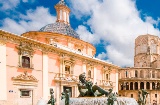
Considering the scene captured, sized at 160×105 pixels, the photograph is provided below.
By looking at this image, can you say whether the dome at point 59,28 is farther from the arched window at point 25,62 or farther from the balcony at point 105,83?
the arched window at point 25,62

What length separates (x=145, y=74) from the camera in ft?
160

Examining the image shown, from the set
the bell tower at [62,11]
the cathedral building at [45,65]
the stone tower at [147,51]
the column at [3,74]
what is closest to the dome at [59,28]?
the cathedral building at [45,65]

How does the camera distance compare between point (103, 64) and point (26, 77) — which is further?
point (103, 64)

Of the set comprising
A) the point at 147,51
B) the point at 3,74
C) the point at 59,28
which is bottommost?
the point at 3,74

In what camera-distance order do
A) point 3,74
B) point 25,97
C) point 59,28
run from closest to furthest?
1. point 3,74
2. point 25,97
3. point 59,28

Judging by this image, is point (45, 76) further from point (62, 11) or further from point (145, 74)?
point (145, 74)

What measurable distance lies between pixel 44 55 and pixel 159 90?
108 ft

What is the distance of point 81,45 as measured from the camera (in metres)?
29.2

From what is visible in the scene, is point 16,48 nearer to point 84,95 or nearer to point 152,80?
point 84,95

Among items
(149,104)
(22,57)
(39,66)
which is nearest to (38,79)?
(39,66)

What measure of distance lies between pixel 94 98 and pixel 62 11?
24.9 m

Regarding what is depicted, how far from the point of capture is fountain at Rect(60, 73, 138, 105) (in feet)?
27.3

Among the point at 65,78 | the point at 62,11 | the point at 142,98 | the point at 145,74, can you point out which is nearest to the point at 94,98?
the point at 142,98

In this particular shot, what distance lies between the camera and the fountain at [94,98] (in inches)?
328
